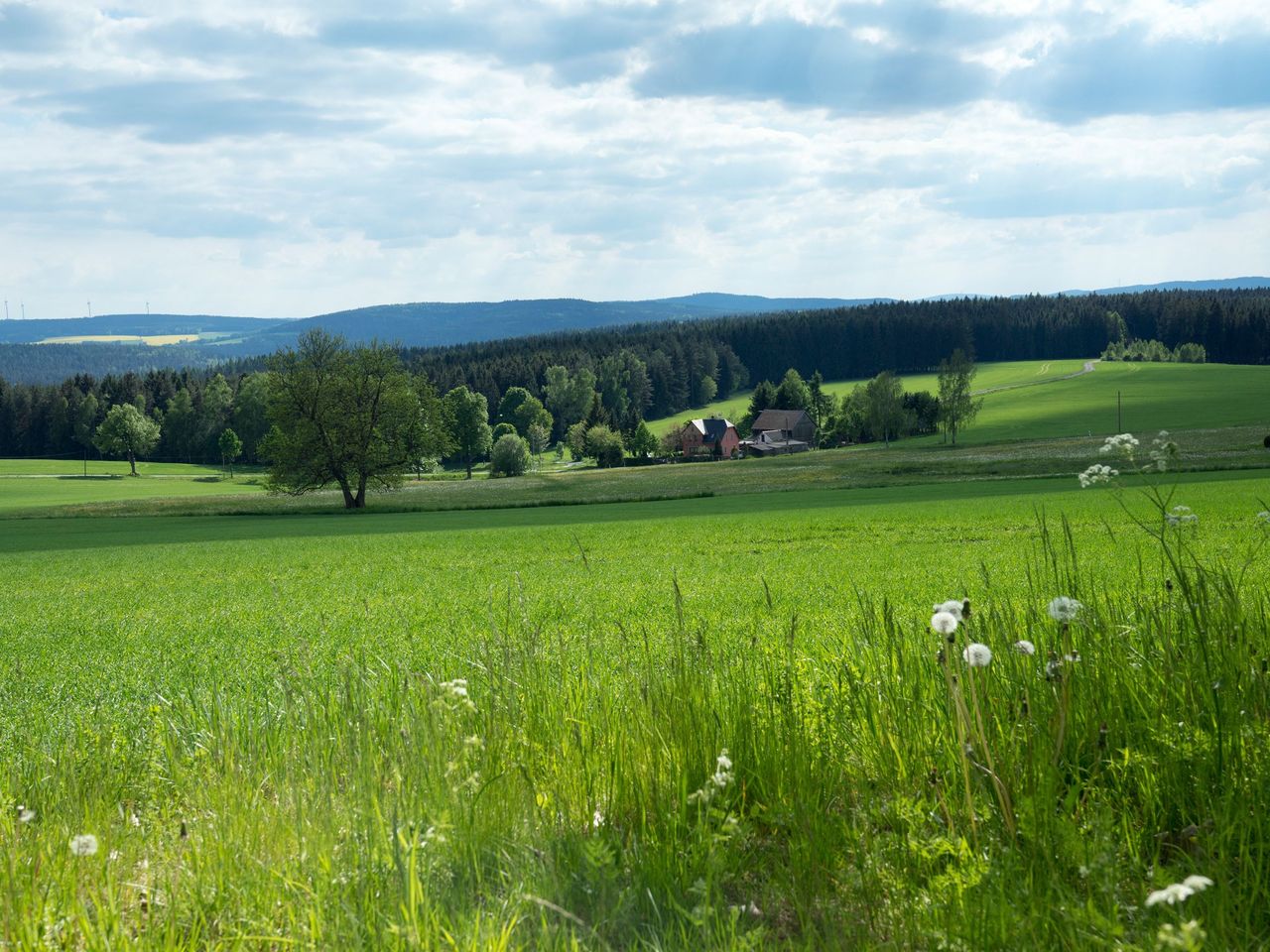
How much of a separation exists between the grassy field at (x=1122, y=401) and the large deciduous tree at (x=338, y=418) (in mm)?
58692

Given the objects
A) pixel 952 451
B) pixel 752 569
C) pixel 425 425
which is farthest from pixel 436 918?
pixel 952 451

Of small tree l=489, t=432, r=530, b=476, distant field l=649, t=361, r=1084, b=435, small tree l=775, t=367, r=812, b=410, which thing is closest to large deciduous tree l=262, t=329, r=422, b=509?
small tree l=489, t=432, r=530, b=476

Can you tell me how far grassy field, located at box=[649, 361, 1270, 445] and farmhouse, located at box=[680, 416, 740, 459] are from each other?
114 feet

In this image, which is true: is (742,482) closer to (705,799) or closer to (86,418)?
(705,799)

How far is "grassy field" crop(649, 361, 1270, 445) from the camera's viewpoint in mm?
98938

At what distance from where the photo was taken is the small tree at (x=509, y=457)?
11331 cm

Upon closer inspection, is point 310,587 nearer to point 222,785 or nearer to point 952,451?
point 222,785

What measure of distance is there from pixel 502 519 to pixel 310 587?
2763cm

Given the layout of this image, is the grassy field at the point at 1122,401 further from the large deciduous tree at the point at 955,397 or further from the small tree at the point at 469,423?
the small tree at the point at 469,423

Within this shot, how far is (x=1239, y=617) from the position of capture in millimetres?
4785

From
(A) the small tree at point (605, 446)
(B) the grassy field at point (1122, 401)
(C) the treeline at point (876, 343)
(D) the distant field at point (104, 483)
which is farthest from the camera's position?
(C) the treeline at point (876, 343)

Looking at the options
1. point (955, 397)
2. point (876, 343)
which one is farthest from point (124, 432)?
point (876, 343)

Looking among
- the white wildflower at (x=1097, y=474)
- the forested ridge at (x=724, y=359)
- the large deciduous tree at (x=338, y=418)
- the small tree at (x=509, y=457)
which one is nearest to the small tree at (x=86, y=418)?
the forested ridge at (x=724, y=359)

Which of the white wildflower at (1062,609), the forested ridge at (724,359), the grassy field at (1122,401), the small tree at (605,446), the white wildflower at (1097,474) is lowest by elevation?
the small tree at (605,446)
